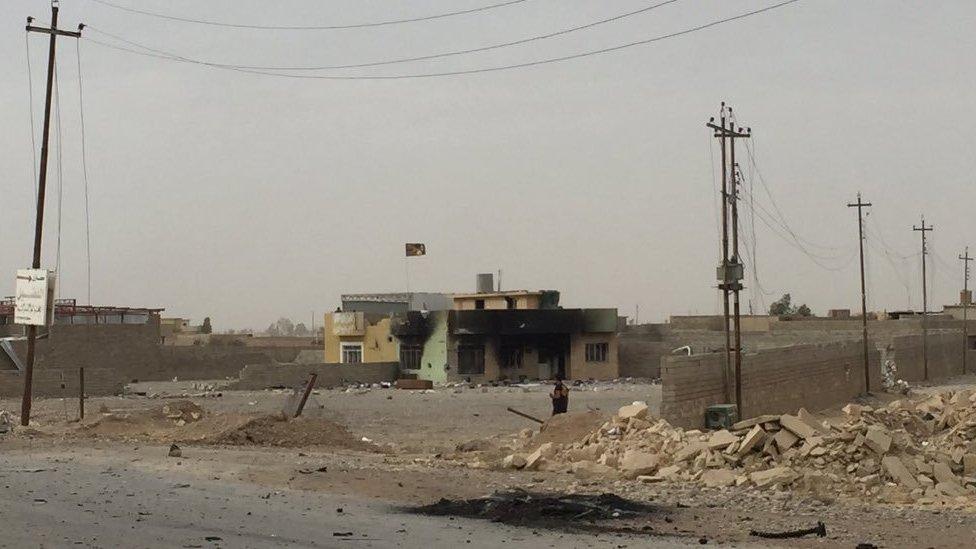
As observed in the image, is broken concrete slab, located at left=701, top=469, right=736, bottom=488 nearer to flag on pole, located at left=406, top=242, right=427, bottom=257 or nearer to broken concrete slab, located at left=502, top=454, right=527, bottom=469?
Answer: broken concrete slab, located at left=502, top=454, right=527, bottom=469

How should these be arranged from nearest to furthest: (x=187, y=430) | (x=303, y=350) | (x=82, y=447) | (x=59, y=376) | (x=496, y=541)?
(x=496, y=541)
(x=82, y=447)
(x=187, y=430)
(x=59, y=376)
(x=303, y=350)

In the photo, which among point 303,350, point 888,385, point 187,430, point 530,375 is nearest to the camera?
→ point 187,430

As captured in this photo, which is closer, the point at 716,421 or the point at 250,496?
the point at 250,496

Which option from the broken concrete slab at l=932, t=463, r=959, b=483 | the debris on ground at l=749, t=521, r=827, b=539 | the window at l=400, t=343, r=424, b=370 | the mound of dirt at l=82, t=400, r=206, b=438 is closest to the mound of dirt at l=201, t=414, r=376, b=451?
the mound of dirt at l=82, t=400, r=206, b=438

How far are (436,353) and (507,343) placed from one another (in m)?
3.47

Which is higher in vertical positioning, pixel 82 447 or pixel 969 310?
pixel 969 310

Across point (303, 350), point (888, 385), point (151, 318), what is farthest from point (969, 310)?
point (151, 318)

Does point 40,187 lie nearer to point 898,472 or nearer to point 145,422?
point 145,422

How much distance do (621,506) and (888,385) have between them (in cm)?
3624

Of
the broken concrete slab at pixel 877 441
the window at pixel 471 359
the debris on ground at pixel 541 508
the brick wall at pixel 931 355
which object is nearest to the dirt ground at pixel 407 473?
the debris on ground at pixel 541 508

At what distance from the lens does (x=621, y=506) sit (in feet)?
50.2

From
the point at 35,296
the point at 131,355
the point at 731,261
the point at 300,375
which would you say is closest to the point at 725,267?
the point at 731,261

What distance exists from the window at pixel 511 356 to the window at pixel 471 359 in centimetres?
106

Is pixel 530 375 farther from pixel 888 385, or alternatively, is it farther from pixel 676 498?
pixel 676 498
